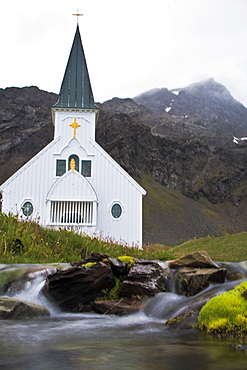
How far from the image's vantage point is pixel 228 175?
5669 inches

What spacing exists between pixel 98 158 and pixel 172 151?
117961mm

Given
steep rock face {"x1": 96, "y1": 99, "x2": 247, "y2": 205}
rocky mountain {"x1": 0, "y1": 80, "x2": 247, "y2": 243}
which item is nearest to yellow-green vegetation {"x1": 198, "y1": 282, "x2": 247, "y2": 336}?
rocky mountain {"x1": 0, "y1": 80, "x2": 247, "y2": 243}

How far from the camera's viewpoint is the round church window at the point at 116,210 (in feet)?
102

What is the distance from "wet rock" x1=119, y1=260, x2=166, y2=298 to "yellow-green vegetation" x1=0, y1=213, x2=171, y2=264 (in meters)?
3.59

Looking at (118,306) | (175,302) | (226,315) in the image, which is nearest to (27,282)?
(118,306)

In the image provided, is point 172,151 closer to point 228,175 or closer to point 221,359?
point 228,175

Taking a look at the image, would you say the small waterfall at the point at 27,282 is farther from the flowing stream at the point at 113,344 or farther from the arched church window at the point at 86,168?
the arched church window at the point at 86,168

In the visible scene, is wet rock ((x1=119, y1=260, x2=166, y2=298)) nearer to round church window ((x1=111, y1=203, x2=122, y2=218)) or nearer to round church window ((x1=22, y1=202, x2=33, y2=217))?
round church window ((x1=111, y1=203, x2=122, y2=218))

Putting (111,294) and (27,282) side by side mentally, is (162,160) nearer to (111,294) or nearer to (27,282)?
(27,282)

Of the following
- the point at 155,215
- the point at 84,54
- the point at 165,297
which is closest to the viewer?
the point at 165,297

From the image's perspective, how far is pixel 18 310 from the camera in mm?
8602

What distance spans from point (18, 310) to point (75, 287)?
68.0 inches

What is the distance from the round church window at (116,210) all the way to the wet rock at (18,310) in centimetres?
2199

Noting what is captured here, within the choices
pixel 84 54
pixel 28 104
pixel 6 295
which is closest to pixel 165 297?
pixel 6 295
